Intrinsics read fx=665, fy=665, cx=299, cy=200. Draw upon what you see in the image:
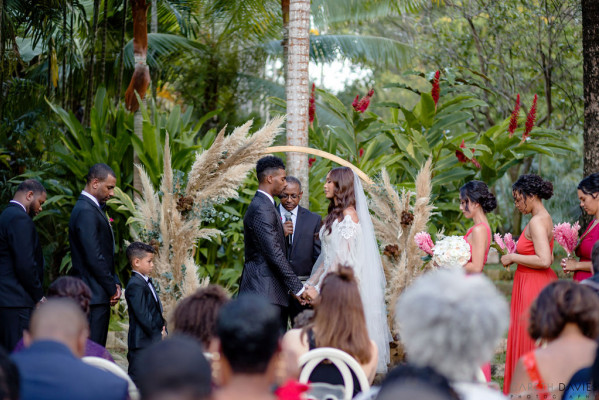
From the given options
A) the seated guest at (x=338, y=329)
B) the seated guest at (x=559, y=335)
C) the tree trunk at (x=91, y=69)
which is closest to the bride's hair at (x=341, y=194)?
the seated guest at (x=338, y=329)

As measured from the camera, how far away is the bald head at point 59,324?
8.66 feet

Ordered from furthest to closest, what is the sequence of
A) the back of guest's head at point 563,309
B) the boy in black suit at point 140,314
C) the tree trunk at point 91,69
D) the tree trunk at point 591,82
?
the tree trunk at point 91,69
the tree trunk at point 591,82
the boy in black suit at point 140,314
the back of guest's head at point 563,309

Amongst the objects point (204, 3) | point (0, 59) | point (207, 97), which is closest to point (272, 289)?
point (0, 59)

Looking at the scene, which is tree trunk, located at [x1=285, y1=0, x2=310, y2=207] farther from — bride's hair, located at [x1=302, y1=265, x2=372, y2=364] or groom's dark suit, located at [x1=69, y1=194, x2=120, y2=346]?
bride's hair, located at [x1=302, y1=265, x2=372, y2=364]

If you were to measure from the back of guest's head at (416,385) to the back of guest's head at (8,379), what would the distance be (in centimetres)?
123

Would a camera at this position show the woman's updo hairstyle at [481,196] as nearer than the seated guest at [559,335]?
No

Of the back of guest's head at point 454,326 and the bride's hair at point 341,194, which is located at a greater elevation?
the bride's hair at point 341,194

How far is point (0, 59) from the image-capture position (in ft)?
29.9

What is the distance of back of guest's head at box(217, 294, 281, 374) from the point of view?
2.25 m

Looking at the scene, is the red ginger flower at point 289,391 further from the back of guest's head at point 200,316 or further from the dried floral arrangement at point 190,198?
the dried floral arrangement at point 190,198

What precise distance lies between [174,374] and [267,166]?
4.11 metres

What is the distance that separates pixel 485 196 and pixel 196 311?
10.5 feet

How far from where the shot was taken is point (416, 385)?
85.5 inches

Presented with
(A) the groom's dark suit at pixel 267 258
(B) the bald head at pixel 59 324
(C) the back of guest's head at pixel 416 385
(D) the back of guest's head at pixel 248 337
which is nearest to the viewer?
(C) the back of guest's head at pixel 416 385
